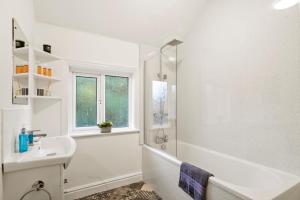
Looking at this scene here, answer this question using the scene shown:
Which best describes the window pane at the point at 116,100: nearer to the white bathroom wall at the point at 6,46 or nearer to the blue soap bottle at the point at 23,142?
the blue soap bottle at the point at 23,142

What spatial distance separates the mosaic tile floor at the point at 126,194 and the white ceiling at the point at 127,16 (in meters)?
2.36

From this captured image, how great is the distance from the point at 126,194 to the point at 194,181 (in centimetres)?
120

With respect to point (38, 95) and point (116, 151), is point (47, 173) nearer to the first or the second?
point (38, 95)

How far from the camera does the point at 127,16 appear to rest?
2.22m

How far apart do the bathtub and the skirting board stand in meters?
0.20

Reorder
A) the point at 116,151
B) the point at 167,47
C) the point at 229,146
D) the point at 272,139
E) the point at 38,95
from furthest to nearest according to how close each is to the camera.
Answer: the point at 167,47, the point at 116,151, the point at 229,146, the point at 38,95, the point at 272,139

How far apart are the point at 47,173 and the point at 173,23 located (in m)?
2.58

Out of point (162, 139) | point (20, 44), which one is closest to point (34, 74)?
point (20, 44)

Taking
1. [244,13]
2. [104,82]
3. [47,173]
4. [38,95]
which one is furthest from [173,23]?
[47,173]

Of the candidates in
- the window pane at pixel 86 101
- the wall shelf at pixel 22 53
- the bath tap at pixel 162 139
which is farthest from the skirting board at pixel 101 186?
the wall shelf at pixel 22 53

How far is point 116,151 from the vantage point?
2391 millimetres

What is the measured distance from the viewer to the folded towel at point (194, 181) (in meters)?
1.36

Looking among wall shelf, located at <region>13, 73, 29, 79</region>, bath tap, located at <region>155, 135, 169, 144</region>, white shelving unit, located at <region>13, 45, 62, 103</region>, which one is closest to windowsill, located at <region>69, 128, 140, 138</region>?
bath tap, located at <region>155, 135, 169, 144</region>

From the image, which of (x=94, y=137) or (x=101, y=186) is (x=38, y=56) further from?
(x=101, y=186)
